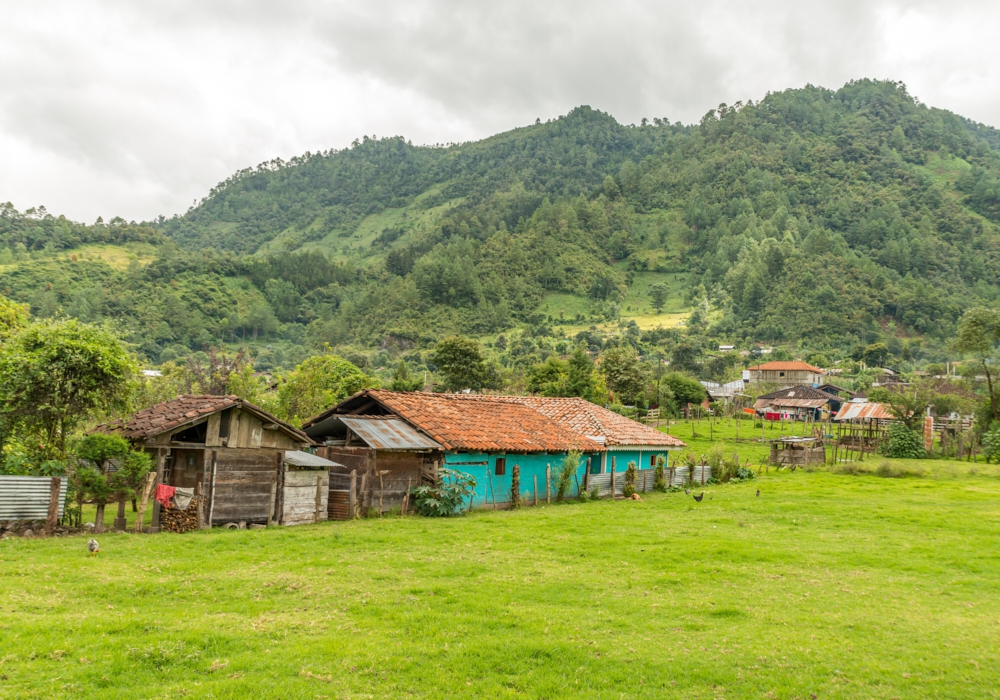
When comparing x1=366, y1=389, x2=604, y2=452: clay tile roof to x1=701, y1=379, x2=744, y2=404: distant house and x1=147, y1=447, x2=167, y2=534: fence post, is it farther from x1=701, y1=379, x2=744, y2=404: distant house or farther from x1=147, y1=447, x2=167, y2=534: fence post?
x1=701, y1=379, x2=744, y2=404: distant house

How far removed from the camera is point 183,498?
16109mm

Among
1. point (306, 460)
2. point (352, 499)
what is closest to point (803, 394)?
point (352, 499)

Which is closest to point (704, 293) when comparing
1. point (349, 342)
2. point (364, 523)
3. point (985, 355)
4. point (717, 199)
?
point (717, 199)

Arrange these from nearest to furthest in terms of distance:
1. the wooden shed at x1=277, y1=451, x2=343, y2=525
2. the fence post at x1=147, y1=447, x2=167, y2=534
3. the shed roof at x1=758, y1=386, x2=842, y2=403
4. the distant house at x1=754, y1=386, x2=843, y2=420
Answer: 1. the fence post at x1=147, y1=447, x2=167, y2=534
2. the wooden shed at x1=277, y1=451, x2=343, y2=525
3. the distant house at x1=754, y1=386, x2=843, y2=420
4. the shed roof at x1=758, y1=386, x2=842, y2=403

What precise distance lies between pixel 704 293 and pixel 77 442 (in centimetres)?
14049

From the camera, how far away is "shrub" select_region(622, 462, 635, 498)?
91.4ft

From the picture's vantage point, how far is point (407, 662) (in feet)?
26.6

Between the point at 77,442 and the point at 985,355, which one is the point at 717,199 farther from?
the point at 77,442

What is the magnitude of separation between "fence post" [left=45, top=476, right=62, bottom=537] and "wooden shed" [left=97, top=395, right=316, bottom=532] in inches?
78.5

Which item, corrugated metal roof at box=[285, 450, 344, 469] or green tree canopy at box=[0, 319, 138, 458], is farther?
corrugated metal roof at box=[285, 450, 344, 469]

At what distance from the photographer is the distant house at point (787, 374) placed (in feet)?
→ 315

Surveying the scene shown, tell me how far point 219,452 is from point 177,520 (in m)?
1.86

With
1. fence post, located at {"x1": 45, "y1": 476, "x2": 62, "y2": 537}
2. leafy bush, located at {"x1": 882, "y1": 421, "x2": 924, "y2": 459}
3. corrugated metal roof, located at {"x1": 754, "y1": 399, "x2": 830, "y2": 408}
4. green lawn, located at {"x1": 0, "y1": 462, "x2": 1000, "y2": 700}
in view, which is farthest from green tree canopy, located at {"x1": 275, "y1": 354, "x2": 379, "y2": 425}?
corrugated metal roof, located at {"x1": 754, "y1": 399, "x2": 830, "y2": 408}

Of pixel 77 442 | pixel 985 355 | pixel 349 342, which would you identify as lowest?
pixel 77 442
